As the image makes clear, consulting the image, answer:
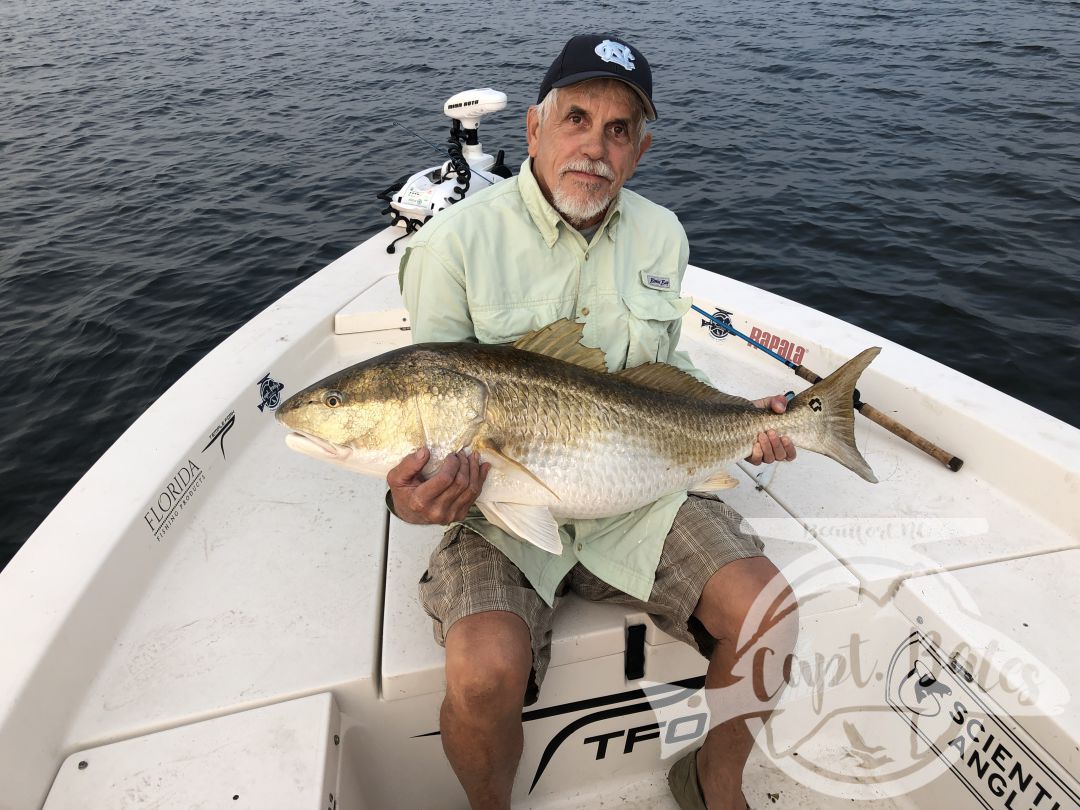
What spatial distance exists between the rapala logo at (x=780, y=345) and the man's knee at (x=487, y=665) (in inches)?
110

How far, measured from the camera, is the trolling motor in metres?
5.28

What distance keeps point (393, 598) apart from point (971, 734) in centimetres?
230

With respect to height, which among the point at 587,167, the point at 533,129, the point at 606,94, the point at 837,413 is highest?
the point at 606,94

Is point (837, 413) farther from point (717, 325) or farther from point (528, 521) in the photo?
point (717, 325)

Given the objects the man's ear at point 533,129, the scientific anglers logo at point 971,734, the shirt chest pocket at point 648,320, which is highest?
the man's ear at point 533,129

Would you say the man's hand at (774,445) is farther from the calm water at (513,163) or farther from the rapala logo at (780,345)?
the calm water at (513,163)

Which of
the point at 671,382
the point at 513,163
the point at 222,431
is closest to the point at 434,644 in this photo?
the point at 671,382

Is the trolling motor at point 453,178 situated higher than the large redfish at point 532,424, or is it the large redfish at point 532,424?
the trolling motor at point 453,178

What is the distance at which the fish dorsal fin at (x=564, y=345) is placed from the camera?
2.47 m

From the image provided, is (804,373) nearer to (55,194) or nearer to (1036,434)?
(1036,434)

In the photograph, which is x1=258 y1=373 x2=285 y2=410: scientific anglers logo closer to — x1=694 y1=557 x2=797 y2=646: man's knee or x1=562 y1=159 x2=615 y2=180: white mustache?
x1=562 y1=159 x2=615 y2=180: white mustache

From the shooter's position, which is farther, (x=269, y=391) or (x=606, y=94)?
(x=269, y=391)

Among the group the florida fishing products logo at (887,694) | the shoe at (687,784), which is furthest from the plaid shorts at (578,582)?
the shoe at (687,784)

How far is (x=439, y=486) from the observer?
209 centimetres
